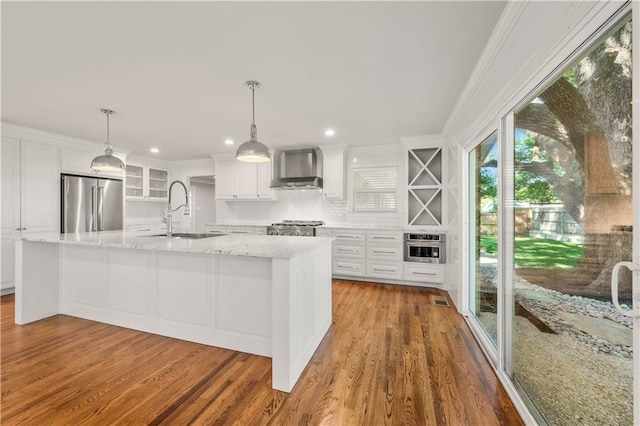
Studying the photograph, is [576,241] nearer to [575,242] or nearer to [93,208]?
[575,242]

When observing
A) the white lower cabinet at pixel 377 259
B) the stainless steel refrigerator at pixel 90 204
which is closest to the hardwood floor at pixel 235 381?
the white lower cabinet at pixel 377 259

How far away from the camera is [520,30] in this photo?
153 centimetres

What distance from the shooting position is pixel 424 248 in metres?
4.17

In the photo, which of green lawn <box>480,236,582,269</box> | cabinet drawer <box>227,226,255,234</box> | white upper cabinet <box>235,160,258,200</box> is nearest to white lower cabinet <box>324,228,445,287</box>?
cabinet drawer <box>227,226,255,234</box>

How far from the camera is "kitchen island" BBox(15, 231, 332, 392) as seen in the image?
1.87 m

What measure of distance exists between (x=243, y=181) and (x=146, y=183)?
2237 mm

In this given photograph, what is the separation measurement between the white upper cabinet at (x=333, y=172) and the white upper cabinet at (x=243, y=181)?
110 centimetres

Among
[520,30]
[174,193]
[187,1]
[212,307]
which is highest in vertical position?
[187,1]

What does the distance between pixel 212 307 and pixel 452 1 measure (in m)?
2.73

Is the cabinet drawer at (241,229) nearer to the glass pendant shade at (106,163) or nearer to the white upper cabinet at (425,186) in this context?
the glass pendant shade at (106,163)

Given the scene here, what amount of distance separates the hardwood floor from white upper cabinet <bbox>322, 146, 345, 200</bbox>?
2582 mm

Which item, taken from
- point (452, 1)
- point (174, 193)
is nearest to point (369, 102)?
point (452, 1)

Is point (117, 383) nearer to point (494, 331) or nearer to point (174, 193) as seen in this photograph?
point (494, 331)

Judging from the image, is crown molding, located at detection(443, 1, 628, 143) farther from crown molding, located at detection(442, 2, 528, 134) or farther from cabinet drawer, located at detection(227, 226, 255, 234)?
cabinet drawer, located at detection(227, 226, 255, 234)
